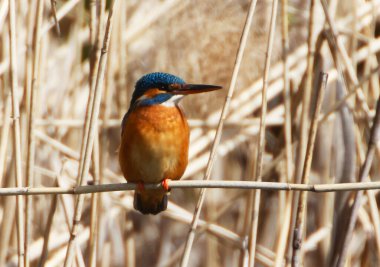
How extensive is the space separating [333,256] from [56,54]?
2.04 m

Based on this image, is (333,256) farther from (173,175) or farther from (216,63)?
(216,63)

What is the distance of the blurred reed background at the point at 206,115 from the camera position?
2863 millimetres

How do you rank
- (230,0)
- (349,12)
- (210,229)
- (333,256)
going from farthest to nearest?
1. (349,12)
2. (230,0)
3. (210,229)
4. (333,256)

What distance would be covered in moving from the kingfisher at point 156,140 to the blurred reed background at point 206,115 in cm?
20

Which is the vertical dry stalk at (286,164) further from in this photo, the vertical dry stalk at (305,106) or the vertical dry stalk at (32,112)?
the vertical dry stalk at (32,112)

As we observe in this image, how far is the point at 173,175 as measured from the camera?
265cm

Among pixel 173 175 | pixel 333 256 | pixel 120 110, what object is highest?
pixel 120 110

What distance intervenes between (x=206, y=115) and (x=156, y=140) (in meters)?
0.94

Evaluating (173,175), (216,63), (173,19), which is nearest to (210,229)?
(173,175)

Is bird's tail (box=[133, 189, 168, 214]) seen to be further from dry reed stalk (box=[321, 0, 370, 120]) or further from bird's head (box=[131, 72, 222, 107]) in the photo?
dry reed stalk (box=[321, 0, 370, 120])

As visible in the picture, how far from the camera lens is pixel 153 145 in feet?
8.64

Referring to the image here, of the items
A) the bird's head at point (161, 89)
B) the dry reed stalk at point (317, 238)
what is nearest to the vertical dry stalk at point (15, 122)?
the bird's head at point (161, 89)

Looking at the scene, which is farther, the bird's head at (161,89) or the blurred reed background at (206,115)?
the blurred reed background at (206,115)

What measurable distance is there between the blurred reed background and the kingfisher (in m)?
0.20
